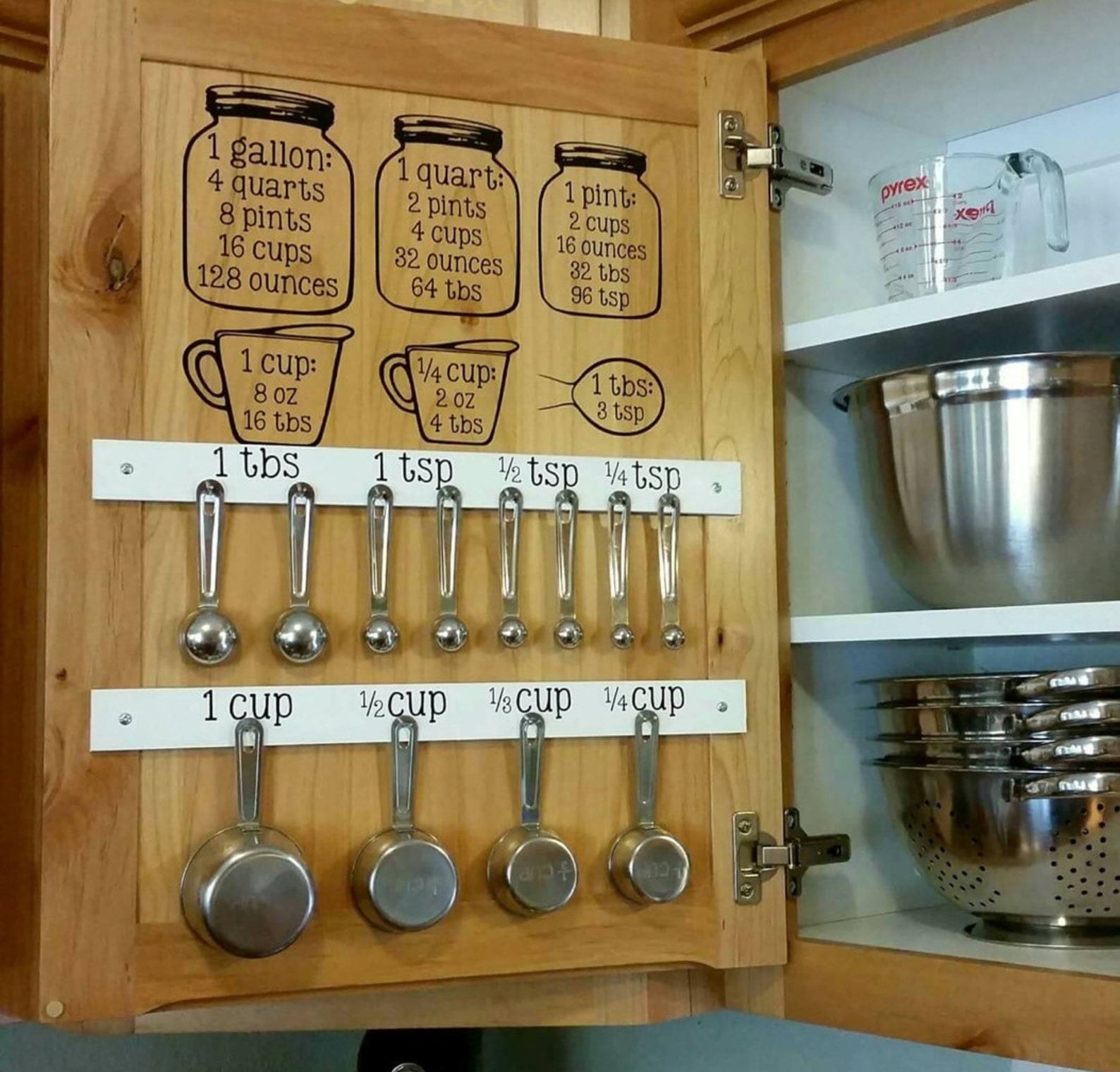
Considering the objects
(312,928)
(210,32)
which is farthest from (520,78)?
(312,928)

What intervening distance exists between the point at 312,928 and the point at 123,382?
0.37 m

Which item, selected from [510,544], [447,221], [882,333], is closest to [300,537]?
[510,544]

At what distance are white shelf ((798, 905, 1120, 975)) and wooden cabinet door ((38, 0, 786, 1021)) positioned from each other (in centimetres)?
7

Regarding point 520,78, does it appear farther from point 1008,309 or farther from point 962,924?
point 962,924

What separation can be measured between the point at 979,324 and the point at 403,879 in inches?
22.9

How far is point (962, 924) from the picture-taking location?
42.6 inches

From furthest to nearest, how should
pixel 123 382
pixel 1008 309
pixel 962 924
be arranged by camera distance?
pixel 962 924, pixel 1008 309, pixel 123 382

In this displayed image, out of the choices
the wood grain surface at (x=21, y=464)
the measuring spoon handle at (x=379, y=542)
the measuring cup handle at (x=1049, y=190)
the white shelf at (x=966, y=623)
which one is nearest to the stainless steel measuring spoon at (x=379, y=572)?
the measuring spoon handle at (x=379, y=542)

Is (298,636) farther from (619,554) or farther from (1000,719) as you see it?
(1000,719)

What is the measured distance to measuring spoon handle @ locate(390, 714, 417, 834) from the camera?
887mm

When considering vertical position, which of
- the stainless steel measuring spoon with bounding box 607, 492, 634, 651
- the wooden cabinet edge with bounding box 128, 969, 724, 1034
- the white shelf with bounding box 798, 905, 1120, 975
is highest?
the stainless steel measuring spoon with bounding box 607, 492, 634, 651

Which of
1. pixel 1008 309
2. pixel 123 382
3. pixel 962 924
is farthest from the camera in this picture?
pixel 962 924

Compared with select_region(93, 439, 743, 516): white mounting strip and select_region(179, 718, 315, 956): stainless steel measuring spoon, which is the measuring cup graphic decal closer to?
select_region(93, 439, 743, 516): white mounting strip

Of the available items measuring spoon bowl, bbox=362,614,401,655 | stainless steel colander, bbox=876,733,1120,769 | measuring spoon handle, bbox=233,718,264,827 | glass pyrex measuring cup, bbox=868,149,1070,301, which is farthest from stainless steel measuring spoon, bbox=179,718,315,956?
glass pyrex measuring cup, bbox=868,149,1070,301
